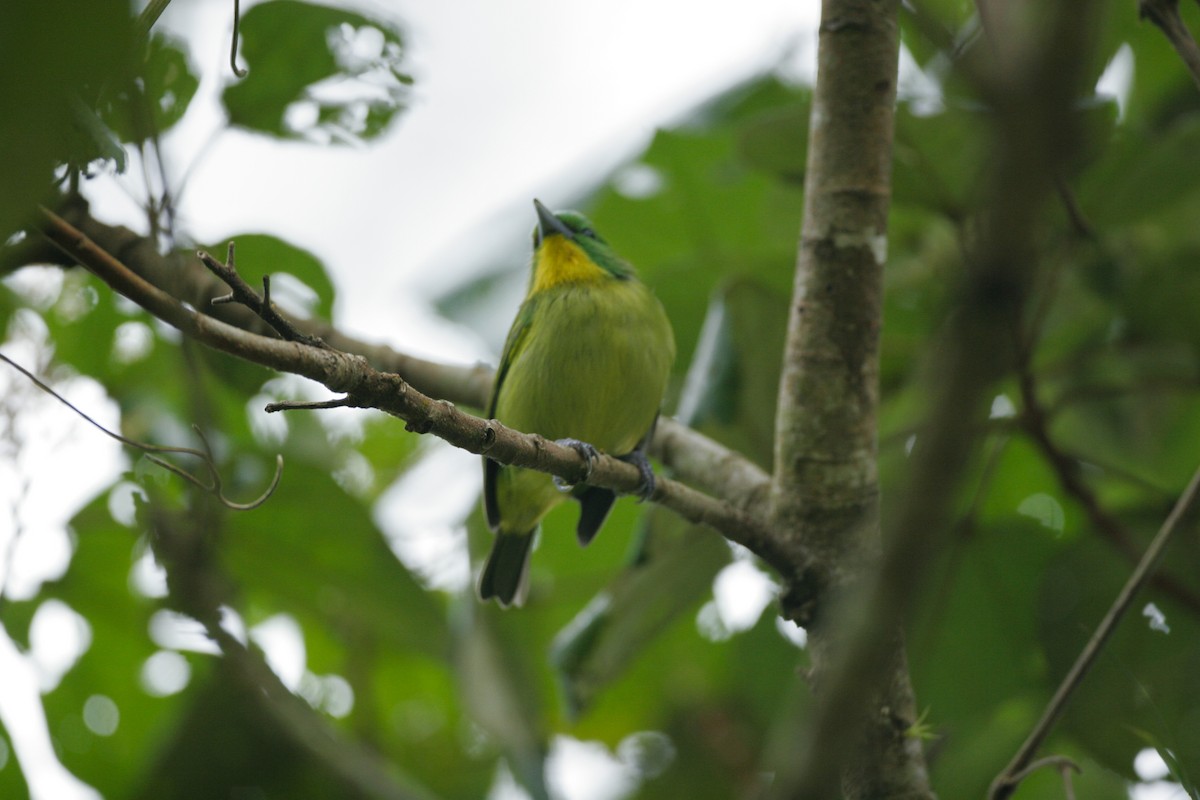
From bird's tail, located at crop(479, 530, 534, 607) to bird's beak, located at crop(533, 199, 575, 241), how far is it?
1138 millimetres

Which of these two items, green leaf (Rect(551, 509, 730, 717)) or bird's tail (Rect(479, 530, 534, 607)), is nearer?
green leaf (Rect(551, 509, 730, 717))

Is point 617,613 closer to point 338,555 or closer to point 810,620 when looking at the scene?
point 810,620

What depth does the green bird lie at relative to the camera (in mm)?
3215

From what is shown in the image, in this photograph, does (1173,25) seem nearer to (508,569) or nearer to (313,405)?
(313,405)

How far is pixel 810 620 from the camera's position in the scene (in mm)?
2312

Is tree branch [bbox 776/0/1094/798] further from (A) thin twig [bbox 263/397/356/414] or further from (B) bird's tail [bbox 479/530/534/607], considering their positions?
(B) bird's tail [bbox 479/530/534/607]

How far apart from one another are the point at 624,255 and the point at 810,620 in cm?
250

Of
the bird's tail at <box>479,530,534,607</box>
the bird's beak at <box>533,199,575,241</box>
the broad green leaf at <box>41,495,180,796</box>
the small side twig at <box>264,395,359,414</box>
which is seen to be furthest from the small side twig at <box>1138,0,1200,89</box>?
the broad green leaf at <box>41,495,180,796</box>

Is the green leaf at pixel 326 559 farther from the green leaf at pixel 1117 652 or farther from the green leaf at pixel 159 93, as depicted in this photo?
the green leaf at pixel 1117 652

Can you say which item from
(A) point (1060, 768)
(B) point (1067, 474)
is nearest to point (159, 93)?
(A) point (1060, 768)

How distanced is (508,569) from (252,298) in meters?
2.17

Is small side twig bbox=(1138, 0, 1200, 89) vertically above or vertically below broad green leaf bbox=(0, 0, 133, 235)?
above

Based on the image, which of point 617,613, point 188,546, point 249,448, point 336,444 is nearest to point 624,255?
point 336,444

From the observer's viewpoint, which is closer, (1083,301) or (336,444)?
(1083,301)
